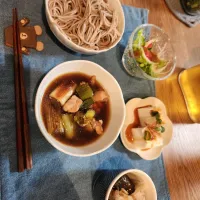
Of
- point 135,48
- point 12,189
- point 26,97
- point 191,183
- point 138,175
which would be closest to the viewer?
point 12,189

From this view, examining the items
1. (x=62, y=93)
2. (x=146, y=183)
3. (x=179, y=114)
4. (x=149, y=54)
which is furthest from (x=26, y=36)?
(x=179, y=114)

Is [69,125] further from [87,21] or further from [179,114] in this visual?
[179,114]

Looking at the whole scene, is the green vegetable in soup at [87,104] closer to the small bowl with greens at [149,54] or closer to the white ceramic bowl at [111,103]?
the white ceramic bowl at [111,103]

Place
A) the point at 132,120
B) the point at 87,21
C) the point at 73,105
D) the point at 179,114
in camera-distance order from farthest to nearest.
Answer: the point at 179,114
the point at 132,120
the point at 87,21
the point at 73,105

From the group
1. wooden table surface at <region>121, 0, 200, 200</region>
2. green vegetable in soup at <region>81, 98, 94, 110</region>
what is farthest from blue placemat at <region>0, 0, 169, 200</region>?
green vegetable in soup at <region>81, 98, 94, 110</region>

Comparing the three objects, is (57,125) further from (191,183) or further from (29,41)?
(191,183)

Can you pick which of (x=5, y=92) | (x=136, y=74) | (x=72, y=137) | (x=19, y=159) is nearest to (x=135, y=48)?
(x=136, y=74)
